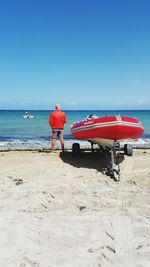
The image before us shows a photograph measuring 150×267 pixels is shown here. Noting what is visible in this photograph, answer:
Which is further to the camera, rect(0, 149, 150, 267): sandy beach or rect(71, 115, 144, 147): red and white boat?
rect(71, 115, 144, 147): red and white boat

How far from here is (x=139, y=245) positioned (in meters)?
4.57

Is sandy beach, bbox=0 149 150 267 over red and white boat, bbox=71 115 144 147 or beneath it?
beneath

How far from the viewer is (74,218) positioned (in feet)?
18.2

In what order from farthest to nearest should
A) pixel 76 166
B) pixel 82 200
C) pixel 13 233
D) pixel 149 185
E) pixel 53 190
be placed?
pixel 76 166 → pixel 149 185 → pixel 53 190 → pixel 82 200 → pixel 13 233

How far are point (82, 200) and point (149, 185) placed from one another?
194cm

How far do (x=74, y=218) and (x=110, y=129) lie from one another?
13.2 feet

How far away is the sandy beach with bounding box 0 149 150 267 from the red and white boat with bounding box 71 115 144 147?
0.91m

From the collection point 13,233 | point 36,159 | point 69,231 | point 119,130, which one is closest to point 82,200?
point 69,231

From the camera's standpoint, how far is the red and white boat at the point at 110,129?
30.1ft

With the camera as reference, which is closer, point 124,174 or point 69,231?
point 69,231

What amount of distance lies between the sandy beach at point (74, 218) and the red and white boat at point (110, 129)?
91 cm

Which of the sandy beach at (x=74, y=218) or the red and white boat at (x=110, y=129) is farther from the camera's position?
the red and white boat at (x=110, y=129)

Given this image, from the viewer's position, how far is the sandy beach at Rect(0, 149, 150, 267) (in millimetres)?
4285

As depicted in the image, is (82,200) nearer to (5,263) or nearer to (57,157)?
(5,263)
